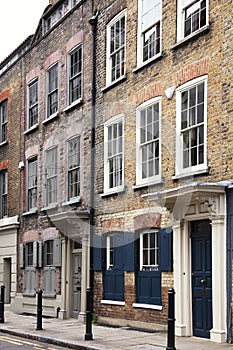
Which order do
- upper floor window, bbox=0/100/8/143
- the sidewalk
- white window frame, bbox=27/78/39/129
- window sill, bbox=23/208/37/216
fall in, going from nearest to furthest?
1. the sidewalk
2. window sill, bbox=23/208/37/216
3. white window frame, bbox=27/78/39/129
4. upper floor window, bbox=0/100/8/143

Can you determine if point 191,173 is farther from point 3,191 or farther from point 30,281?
point 3,191

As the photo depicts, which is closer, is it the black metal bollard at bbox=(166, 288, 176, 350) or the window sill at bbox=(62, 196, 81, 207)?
the black metal bollard at bbox=(166, 288, 176, 350)

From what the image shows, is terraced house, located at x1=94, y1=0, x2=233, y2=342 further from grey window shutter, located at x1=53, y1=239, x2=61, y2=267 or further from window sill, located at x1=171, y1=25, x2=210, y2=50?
grey window shutter, located at x1=53, y1=239, x2=61, y2=267

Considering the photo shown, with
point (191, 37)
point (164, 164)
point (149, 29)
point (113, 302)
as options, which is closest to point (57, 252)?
point (113, 302)

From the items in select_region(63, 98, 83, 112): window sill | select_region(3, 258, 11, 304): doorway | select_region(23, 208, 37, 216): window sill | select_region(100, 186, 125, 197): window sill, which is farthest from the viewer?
select_region(3, 258, 11, 304): doorway

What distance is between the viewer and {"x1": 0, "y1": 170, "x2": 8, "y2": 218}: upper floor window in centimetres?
2739

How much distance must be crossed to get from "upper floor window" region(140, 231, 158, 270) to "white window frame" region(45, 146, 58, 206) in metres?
6.28

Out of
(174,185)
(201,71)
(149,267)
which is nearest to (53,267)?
(149,267)

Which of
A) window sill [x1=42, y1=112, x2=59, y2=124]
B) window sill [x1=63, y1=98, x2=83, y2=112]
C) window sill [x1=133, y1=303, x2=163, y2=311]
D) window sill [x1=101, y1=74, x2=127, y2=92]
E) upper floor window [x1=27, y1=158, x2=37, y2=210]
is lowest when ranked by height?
window sill [x1=133, y1=303, x2=163, y2=311]

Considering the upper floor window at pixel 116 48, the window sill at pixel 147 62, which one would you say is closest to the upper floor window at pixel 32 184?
the upper floor window at pixel 116 48

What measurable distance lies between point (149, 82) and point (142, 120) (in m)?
1.00

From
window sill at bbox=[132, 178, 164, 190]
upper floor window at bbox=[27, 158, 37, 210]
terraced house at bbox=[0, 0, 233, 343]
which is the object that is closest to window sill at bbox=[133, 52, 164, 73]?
terraced house at bbox=[0, 0, 233, 343]

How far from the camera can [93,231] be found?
19.7 m

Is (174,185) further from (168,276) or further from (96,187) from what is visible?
(96,187)
